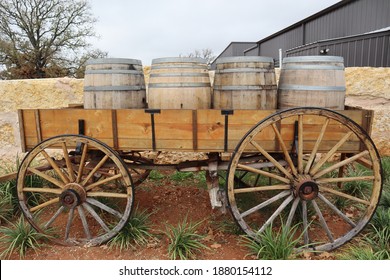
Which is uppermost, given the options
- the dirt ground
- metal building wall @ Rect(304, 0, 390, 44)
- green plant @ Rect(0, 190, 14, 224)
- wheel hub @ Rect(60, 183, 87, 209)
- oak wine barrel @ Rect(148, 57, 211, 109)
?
metal building wall @ Rect(304, 0, 390, 44)

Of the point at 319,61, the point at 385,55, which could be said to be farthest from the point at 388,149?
the point at 319,61

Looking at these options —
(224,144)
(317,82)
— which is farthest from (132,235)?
(317,82)

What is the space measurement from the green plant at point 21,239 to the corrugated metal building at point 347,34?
5.78 metres

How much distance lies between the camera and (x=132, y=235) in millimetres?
3135

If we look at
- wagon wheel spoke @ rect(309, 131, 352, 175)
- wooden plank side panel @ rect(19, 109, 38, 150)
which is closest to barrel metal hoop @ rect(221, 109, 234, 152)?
wagon wheel spoke @ rect(309, 131, 352, 175)

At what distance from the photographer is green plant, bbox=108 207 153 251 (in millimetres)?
3068

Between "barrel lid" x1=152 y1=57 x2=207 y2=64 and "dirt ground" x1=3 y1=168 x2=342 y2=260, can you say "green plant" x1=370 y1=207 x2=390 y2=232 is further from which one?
"barrel lid" x1=152 y1=57 x2=207 y2=64

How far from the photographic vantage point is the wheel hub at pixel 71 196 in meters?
2.97

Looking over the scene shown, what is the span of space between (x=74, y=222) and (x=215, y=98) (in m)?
1.94

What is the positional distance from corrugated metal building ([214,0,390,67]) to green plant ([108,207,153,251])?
5.08 m

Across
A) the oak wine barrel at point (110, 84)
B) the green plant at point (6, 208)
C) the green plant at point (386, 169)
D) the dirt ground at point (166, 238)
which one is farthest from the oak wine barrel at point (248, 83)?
the green plant at point (6, 208)

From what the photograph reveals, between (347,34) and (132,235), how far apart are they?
10571 millimetres

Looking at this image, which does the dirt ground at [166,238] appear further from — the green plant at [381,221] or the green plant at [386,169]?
the green plant at [386,169]

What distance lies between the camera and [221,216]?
3.62 m
